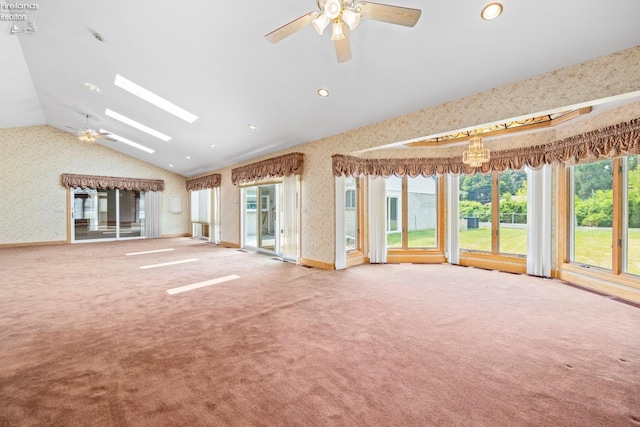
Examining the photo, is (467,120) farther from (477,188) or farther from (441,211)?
(441,211)

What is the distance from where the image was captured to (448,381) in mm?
1888

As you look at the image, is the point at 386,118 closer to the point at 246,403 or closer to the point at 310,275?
the point at 310,275

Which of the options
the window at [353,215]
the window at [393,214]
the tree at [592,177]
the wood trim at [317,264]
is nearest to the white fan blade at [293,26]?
the wood trim at [317,264]

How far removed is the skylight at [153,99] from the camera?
15.7 feet

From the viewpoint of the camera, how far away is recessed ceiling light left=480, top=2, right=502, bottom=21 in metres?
2.22

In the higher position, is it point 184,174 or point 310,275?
point 184,174

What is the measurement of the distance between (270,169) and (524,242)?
5.34 m

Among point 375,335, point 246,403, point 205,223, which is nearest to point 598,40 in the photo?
point 375,335

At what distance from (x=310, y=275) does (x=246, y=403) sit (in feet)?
10.5

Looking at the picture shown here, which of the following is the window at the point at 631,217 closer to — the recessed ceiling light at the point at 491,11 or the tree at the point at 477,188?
the tree at the point at 477,188

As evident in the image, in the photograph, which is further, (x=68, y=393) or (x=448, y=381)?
(x=448, y=381)

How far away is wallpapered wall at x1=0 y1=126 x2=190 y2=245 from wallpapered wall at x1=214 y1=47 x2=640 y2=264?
739 centimetres

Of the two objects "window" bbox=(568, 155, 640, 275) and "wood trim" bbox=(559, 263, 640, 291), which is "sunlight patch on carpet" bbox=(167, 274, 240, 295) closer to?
"wood trim" bbox=(559, 263, 640, 291)

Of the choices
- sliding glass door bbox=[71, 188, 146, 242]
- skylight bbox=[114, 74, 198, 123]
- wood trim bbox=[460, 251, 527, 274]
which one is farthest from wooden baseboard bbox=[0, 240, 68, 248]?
wood trim bbox=[460, 251, 527, 274]
